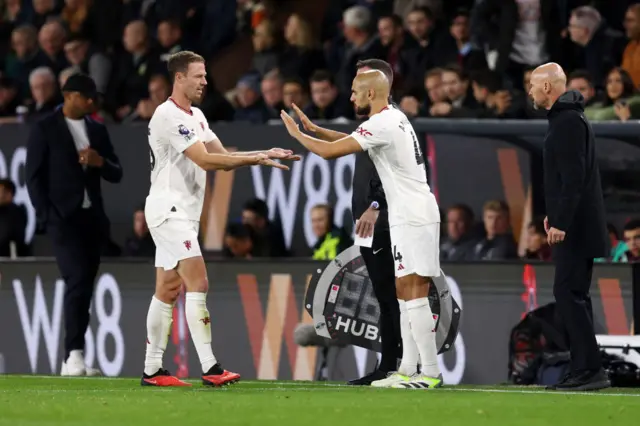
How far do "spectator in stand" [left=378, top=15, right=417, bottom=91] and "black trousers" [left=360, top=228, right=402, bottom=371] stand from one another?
19.1ft

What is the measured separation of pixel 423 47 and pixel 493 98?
2168mm

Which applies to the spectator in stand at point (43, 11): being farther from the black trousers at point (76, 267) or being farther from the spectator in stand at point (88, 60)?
the black trousers at point (76, 267)

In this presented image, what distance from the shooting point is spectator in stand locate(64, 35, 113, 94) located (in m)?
18.8

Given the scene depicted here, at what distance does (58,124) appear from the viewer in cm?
1352

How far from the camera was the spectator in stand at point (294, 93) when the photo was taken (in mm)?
16266

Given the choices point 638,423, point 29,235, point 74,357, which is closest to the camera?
point 638,423

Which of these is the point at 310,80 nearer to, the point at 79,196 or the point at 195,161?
the point at 79,196

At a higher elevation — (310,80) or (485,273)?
(310,80)

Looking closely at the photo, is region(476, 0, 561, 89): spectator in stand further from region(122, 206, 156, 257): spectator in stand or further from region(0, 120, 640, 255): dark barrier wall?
region(122, 206, 156, 257): spectator in stand

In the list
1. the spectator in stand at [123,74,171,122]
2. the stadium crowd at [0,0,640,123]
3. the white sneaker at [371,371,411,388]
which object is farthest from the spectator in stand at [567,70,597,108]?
the spectator in stand at [123,74,171,122]

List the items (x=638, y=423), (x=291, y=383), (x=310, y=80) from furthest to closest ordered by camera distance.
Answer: (x=310, y=80)
(x=291, y=383)
(x=638, y=423)

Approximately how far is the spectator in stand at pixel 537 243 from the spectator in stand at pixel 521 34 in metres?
2.94

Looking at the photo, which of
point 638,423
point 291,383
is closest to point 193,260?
point 291,383

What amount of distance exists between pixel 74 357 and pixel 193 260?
2909 mm
